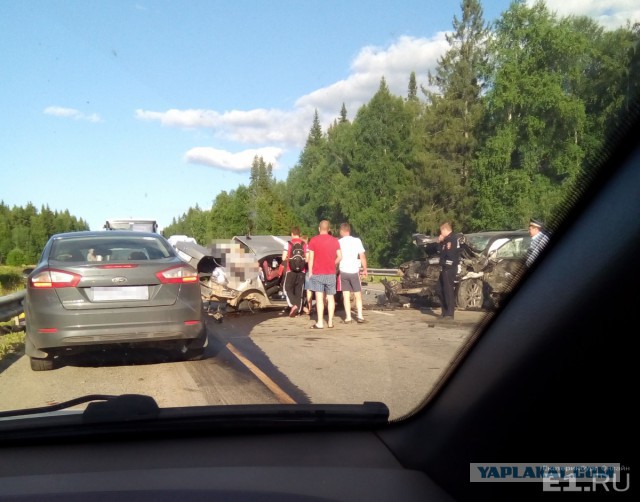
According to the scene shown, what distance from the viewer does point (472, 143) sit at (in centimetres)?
983

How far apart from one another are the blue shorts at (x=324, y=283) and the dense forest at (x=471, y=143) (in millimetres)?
1893

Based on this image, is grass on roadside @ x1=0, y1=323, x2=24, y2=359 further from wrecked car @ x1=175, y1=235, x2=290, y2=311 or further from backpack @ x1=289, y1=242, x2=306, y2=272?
backpack @ x1=289, y1=242, x2=306, y2=272

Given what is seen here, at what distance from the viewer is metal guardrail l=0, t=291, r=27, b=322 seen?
1018cm

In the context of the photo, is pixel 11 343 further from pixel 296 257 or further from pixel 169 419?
pixel 169 419

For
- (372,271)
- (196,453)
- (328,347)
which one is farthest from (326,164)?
(196,453)

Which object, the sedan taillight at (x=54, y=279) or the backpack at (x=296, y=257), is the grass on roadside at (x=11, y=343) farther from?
the backpack at (x=296, y=257)

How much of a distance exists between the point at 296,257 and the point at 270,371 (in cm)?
584

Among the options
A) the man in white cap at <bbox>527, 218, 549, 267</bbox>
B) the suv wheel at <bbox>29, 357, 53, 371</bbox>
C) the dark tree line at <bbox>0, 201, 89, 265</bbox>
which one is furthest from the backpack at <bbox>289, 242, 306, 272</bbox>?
the dark tree line at <bbox>0, 201, 89, 265</bbox>

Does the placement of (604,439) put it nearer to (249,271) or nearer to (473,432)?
(473,432)

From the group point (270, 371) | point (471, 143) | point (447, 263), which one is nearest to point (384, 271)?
point (447, 263)

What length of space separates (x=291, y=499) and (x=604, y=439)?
1159 mm

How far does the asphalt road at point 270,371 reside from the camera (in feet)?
18.4

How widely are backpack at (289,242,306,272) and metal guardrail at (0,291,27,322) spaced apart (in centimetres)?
518

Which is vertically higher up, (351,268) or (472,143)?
(472,143)
